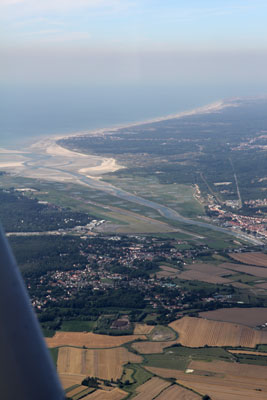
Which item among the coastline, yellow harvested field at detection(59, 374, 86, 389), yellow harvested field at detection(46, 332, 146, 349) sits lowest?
yellow harvested field at detection(46, 332, 146, 349)

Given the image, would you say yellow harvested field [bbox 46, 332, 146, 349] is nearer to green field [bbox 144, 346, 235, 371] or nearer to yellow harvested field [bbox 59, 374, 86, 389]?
green field [bbox 144, 346, 235, 371]

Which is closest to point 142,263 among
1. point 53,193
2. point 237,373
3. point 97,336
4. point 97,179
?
point 97,336

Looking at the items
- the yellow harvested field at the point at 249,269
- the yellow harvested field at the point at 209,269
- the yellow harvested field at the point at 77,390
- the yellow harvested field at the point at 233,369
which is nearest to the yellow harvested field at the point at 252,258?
the yellow harvested field at the point at 249,269

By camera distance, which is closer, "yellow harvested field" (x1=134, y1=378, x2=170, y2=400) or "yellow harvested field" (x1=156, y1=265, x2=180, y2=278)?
"yellow harvested field" (x1=134, y1=378, x2=170, y2=400)

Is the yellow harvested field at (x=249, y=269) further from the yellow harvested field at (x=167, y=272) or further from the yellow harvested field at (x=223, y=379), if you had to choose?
the yellow harvested field at (x=223, y=379)

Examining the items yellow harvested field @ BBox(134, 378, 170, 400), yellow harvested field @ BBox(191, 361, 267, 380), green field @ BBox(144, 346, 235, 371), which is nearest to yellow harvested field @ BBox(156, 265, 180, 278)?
green field @ BBox(144, 346, 235, 371)

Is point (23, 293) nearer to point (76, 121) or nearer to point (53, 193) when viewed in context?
point (53, 193)

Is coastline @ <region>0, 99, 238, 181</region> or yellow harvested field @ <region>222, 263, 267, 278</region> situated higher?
coastline @ <region>0, 99, 238, 181</region>
